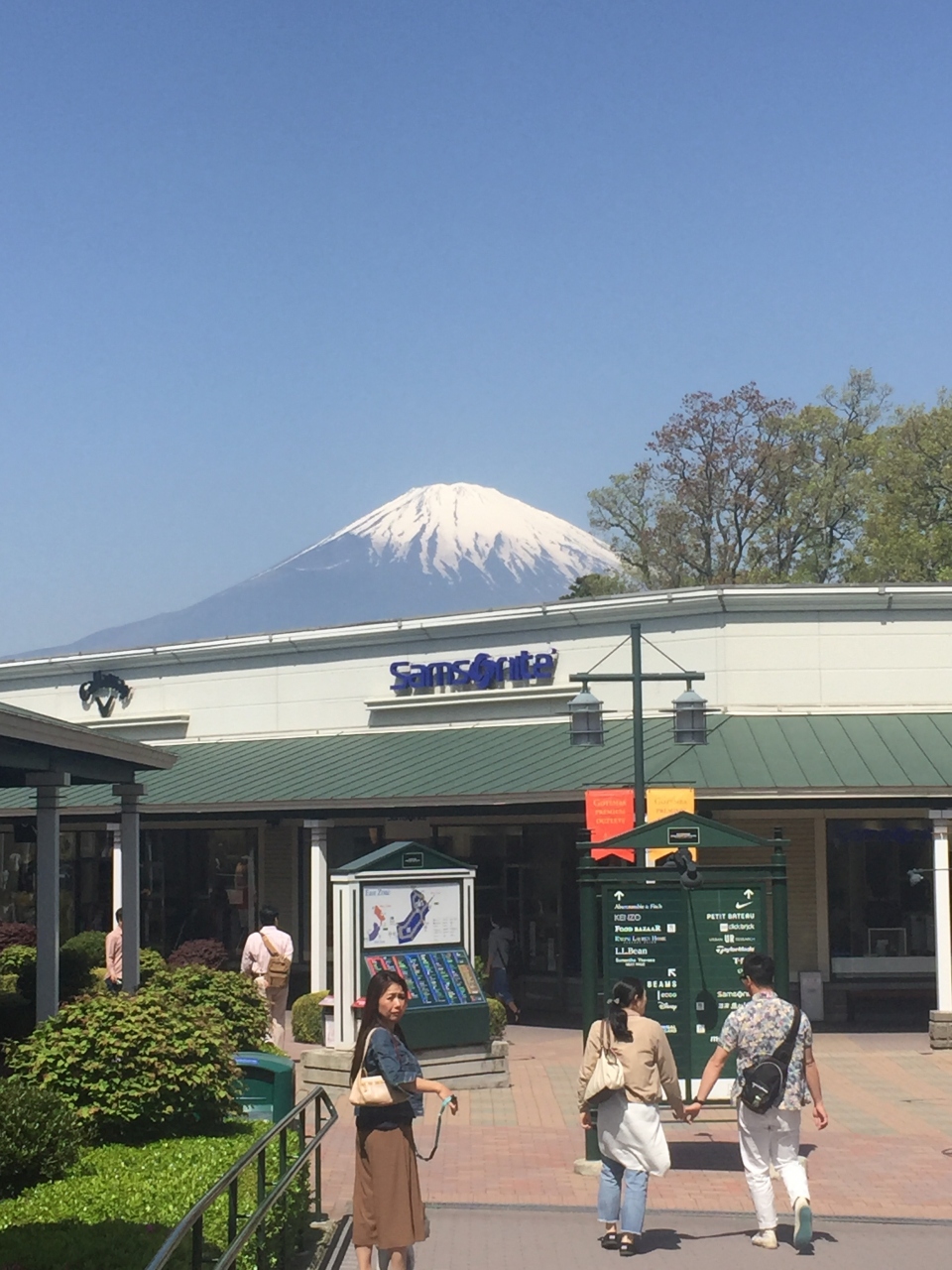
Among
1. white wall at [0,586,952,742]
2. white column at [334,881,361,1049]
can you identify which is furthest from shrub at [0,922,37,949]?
white column at [334,881,361,1049]

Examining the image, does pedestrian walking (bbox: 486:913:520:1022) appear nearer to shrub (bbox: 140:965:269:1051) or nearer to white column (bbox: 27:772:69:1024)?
white column (bbox: 27:772:69:1024)

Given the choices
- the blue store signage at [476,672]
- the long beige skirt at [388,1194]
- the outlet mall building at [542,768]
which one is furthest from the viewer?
the blue store signage at [476,672]

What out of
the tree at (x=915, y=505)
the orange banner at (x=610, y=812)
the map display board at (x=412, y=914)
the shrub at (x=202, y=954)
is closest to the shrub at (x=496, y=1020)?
the map display board at (x=412, y=914)

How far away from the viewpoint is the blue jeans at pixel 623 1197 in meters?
10.5

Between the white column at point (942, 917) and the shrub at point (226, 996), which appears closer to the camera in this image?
the shrub at point (226, 996)

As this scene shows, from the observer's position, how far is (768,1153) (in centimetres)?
1076

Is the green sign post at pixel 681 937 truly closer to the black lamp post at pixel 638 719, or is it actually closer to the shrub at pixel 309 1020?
the black lamp post at pixel 638 719

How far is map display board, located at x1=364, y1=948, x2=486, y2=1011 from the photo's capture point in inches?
720

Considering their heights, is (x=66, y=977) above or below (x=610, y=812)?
below

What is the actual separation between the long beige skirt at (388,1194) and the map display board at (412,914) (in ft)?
30.5

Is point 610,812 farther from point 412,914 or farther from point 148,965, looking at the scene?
point 148,965

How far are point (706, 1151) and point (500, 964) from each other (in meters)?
11.4

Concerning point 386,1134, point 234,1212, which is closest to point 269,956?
point 386,1134

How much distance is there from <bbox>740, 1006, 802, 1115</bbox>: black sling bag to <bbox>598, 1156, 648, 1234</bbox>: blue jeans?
2.79ft
